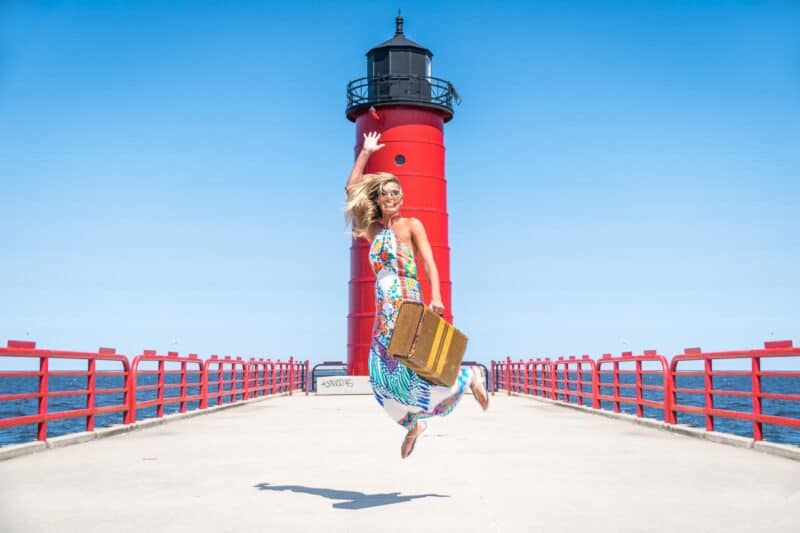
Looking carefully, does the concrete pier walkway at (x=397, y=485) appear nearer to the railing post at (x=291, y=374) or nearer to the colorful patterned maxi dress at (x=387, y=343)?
the colorful patterned maxi dress at (x=387, y=343)

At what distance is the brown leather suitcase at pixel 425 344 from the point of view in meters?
4.43

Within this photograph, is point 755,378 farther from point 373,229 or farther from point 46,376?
point 46,376

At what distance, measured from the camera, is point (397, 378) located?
4.75 metres

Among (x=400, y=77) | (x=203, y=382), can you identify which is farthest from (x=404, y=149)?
(x=203, y=382)

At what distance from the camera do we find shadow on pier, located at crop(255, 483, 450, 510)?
16.5 ft

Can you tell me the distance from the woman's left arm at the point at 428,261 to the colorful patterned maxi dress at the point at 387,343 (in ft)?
0.23

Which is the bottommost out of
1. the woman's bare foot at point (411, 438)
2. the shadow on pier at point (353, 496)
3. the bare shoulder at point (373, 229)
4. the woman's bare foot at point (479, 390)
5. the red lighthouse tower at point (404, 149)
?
the shadow on pier at point (353, 496)

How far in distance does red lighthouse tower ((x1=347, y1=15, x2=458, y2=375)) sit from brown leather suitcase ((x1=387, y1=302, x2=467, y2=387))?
58.9 ft

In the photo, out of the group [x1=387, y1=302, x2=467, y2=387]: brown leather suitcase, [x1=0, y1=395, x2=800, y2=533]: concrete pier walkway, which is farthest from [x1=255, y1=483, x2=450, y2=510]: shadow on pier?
[x1=387, y1=302, x2=467, y2=387]: brown leather suitcase

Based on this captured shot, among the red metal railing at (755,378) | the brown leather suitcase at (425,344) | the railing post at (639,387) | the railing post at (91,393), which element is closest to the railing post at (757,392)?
the red metal railing at (755,378)

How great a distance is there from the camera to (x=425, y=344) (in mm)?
4480

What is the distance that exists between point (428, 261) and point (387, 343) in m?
0.49

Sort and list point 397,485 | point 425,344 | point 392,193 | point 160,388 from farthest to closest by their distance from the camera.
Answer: point 160,388 < point 397,485 < point 392,193 < point 425,344

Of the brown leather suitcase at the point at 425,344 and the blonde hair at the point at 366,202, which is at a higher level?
the blonde hair at the point at 366,202
